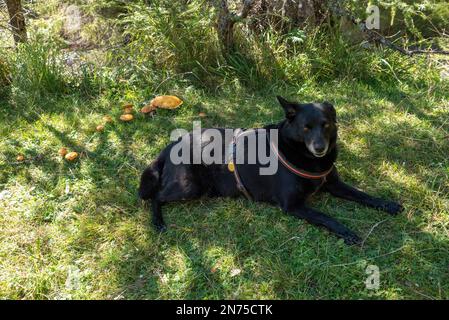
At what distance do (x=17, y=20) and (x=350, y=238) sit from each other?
531cm

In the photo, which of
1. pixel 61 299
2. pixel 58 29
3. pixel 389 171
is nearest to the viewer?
pixel 61 299

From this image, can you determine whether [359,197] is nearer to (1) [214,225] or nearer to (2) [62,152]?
(1) [214,225]

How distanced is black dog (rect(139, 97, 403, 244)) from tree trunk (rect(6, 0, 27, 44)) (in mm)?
3609

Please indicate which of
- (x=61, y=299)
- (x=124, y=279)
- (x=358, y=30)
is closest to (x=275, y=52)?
(x=358, y=30)

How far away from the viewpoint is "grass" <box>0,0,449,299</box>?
8.17 feet

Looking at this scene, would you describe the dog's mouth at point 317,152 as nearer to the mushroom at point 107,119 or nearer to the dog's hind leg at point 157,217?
the dog's hind leg at point 157,217

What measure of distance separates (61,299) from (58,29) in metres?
6.12

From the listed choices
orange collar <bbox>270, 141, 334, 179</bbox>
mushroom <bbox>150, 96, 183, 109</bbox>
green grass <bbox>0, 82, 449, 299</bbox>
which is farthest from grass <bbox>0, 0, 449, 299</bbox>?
orange collar <bbox>270, 141, 334, 179</bbox>

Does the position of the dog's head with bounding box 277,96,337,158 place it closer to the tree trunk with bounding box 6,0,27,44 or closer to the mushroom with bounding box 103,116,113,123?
the mushroom with bounding box 103,116,113,123

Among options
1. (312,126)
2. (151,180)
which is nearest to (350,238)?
(312,126)

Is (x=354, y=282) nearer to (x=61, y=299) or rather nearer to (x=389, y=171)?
(x=389, y=171)

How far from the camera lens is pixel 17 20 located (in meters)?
5.40

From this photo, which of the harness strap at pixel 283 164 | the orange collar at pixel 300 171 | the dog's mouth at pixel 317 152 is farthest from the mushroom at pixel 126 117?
the dog's mouth at pixel 317 152
